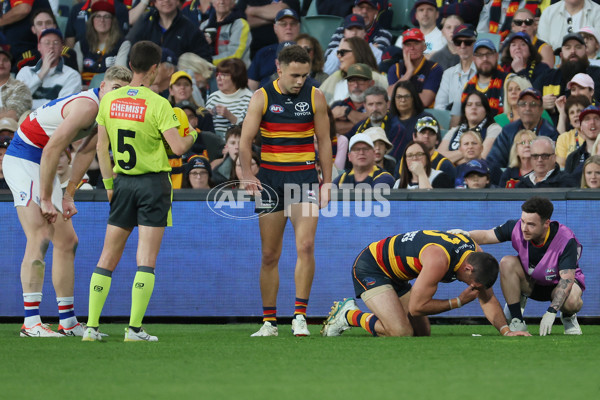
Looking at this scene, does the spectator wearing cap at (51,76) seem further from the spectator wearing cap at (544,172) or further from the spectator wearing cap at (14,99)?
the spectator wearing cap at (544,172)

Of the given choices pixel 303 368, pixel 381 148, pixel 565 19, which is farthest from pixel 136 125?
pixel 565 19

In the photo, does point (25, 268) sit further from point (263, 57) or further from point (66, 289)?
point (263, 57)

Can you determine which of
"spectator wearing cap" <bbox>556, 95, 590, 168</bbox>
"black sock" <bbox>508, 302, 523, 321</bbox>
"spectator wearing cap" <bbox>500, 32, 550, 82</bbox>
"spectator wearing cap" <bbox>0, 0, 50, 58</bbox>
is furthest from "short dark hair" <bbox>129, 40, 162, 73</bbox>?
"spectator wearing cap" <bbox>0, 0, 50, 58</bbox>

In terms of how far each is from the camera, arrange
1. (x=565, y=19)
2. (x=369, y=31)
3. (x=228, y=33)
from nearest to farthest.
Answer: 1. (x=565, y=19)
2. (x=369, y=31)
3. (x=228, y=33)

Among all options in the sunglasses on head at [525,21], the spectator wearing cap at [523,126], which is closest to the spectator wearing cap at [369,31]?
the sunglasses on head at [525,21]

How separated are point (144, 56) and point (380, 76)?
22.3ft

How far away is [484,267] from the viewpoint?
7.72 meters

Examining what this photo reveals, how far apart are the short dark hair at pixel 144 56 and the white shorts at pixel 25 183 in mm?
1432

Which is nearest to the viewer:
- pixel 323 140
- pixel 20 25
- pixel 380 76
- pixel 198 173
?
pixel 323 140

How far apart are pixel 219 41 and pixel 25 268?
7858 millimetres

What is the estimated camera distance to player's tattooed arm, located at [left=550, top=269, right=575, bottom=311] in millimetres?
8320

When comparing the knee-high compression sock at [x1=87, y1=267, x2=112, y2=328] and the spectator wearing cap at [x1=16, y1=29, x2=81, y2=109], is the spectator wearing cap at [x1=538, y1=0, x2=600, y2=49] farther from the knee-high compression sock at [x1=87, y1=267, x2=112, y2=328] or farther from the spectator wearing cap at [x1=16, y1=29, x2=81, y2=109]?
the knee-high compression sock at [x1=87, y1=267, x2=112, y2=328]

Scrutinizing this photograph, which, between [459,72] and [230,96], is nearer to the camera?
[459,72]

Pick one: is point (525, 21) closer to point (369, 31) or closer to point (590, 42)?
point (590, 42)
